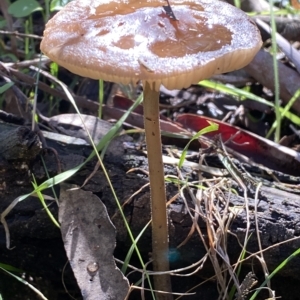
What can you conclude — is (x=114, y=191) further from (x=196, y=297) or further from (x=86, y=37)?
(x=86, y=37)

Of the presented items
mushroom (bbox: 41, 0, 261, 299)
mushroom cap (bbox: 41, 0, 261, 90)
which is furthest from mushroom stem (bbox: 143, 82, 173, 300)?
mushroom cap (bbox: 41, 0, 261, 90)

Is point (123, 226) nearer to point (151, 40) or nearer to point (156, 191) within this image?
point (156, 191)

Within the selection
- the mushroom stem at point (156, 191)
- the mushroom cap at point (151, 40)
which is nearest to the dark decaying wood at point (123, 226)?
the mushroom stem at point (156, 191)

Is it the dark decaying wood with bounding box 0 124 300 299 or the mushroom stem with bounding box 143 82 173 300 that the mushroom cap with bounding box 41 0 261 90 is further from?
the dark decaying wood with bounding box 0 124 300 299

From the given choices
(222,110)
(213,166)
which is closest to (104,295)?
(213,166)

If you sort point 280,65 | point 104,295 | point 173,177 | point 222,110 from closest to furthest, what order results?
1. point 104,295
2. point 173,177
3. point 280,65
4. point 222,110

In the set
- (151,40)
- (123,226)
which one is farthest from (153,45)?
(123,226)
